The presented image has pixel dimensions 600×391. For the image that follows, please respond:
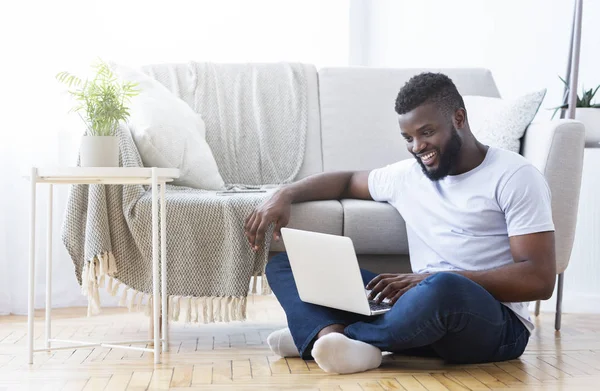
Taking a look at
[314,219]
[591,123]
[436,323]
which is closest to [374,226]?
[314,219]

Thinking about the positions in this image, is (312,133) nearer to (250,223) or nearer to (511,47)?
(250,223)

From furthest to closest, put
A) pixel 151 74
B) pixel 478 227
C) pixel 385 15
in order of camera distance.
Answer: pixel 385 15 → pixel 151 74 → pixel 478 227

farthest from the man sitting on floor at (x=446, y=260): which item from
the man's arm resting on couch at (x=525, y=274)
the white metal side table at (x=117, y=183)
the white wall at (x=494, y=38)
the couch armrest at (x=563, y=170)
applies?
the white wall at (x=494, y=38)

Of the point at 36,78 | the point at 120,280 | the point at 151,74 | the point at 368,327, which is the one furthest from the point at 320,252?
the point at 36,78

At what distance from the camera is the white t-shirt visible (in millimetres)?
1781

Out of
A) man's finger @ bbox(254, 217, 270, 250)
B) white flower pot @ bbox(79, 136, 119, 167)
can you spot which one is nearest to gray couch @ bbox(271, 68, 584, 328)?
man's finger @ bbox(254, 217, 270, 250)

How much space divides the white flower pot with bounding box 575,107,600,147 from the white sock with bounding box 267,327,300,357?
4.57ft

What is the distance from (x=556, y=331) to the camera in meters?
2.48

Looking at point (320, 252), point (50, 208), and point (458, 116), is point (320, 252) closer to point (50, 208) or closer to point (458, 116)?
point (458, 116)

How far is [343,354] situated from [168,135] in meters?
0.96

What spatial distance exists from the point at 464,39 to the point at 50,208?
2071 mm

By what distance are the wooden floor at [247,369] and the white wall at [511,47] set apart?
70cm

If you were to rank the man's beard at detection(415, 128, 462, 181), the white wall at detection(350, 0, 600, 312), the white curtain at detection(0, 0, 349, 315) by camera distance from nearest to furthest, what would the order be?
1. the man's beard at detection(415, 128, 462, 181)
2. the white curtain at detection(0, 0, 349, 315)
3. the white wall at detection(350, 0, 600, 312)

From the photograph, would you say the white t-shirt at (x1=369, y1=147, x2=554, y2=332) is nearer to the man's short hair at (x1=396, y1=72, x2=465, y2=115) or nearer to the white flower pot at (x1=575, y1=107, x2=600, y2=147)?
the man's short hair at (x1=396, y1=72, x2=465, y2=115)
